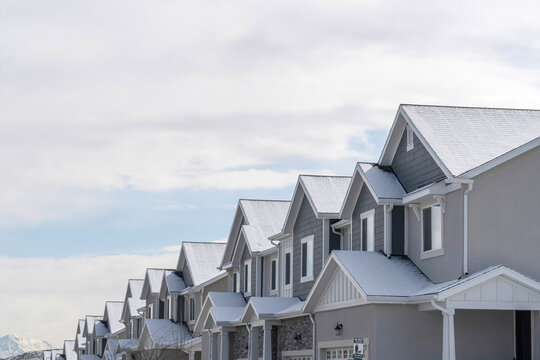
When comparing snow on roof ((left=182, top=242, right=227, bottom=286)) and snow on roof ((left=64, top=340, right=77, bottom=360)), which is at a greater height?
snow on roof ((left=182, top=242, right=227, bottom=286))

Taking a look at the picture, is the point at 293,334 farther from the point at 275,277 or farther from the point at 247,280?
the point at 247,280

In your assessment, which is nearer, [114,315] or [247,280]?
[247,280]

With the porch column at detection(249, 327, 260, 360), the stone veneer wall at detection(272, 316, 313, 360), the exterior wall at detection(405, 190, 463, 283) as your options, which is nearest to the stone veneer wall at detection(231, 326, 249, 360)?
the porch column at detection(249, 327, 260, 360)

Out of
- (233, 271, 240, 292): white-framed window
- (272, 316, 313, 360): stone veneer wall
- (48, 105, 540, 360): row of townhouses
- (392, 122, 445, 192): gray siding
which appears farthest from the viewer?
(233, 271, 240, 292): white-framed window

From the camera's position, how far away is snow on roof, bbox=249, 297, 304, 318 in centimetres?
3359

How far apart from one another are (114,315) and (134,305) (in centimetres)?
971

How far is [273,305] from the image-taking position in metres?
34.2

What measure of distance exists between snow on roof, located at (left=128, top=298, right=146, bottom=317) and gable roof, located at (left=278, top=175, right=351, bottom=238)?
31.1 metres

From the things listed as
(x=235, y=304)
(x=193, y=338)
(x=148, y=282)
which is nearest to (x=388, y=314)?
(x=235, y=304)

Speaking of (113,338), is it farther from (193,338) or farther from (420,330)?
(420,330)

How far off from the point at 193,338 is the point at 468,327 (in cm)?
2650

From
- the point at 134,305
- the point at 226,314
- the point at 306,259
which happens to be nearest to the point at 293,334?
the point at 306,259

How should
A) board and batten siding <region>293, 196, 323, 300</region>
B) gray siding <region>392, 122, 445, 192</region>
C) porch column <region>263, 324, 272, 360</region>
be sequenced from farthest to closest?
porch column <region>263, 324, 272, 360</region>
board and batten siding <region>293, 196, 323, 300</region>
gray siding <region>392, 122, 445, 192</region>

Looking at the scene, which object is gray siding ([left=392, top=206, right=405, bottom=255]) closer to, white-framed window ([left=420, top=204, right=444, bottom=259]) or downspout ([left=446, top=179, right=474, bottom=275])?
white-framed window ([left=420, top=204, right=444, bottom=259])
